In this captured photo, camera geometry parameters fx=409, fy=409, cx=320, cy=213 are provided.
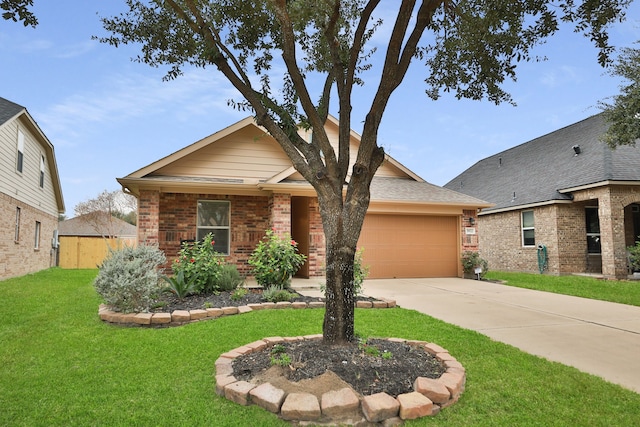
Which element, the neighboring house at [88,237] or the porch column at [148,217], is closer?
the porch column at [148,217]

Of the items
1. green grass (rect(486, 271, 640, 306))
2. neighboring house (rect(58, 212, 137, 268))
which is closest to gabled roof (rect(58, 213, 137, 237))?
neighboring house (rect(58, 212, 137, 268))

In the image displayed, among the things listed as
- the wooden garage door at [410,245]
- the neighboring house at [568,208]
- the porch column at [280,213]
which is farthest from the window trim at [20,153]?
the neighboring house at [568,208]

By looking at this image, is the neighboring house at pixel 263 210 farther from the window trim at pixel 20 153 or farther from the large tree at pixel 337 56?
the window trim at pixel 20 153

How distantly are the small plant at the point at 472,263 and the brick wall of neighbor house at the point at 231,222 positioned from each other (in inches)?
257

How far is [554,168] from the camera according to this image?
1738cm

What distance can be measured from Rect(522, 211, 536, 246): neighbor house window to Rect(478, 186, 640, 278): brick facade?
184 millimetres

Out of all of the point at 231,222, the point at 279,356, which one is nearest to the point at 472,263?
the point at 231,222

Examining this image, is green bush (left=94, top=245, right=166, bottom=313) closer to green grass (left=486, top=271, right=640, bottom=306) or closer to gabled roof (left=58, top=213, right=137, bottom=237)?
green grass (left=486, top=271, right=640, bottom=306)

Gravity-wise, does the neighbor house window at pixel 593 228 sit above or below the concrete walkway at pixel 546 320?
above

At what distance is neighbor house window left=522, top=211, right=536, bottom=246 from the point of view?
16625 mm

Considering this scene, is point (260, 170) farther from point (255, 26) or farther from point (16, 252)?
point (16, 252)

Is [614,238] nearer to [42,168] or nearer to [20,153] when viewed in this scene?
[20,153]

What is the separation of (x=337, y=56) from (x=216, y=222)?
8432 mm

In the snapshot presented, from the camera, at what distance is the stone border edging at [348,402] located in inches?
119
